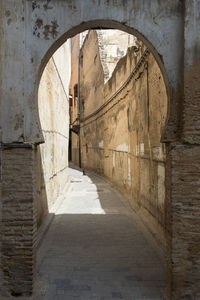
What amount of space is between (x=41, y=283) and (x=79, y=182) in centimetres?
990

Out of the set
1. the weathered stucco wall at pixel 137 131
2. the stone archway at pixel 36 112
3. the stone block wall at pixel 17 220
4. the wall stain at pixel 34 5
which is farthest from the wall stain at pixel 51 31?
the weathered stucco wall at pixel 137 131

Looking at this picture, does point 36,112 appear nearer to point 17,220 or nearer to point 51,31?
point 51,31

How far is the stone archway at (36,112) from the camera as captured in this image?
10.4ft

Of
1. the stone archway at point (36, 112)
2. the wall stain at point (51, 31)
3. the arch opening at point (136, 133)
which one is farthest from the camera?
the arch opening at point (136, 133)

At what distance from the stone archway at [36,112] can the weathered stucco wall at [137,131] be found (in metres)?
1.59

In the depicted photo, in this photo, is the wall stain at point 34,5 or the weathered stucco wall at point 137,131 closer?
the wall stain at point 34,5

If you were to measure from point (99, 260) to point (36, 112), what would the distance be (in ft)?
9.11

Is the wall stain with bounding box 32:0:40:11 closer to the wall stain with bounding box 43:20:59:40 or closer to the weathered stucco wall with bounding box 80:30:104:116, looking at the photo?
the wall stain with bounding box 43:20:59:40

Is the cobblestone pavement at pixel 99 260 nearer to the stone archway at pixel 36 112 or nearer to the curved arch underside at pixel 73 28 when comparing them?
the stone archway at pixel 36 112

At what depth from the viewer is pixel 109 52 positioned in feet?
58.1

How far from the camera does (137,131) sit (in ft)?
25.1

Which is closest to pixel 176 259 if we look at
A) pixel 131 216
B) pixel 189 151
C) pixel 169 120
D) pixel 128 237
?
pixel 189 151

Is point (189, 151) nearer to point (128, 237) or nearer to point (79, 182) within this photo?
point (128, 237)

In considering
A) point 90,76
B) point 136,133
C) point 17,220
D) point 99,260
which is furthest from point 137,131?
point 90,76
